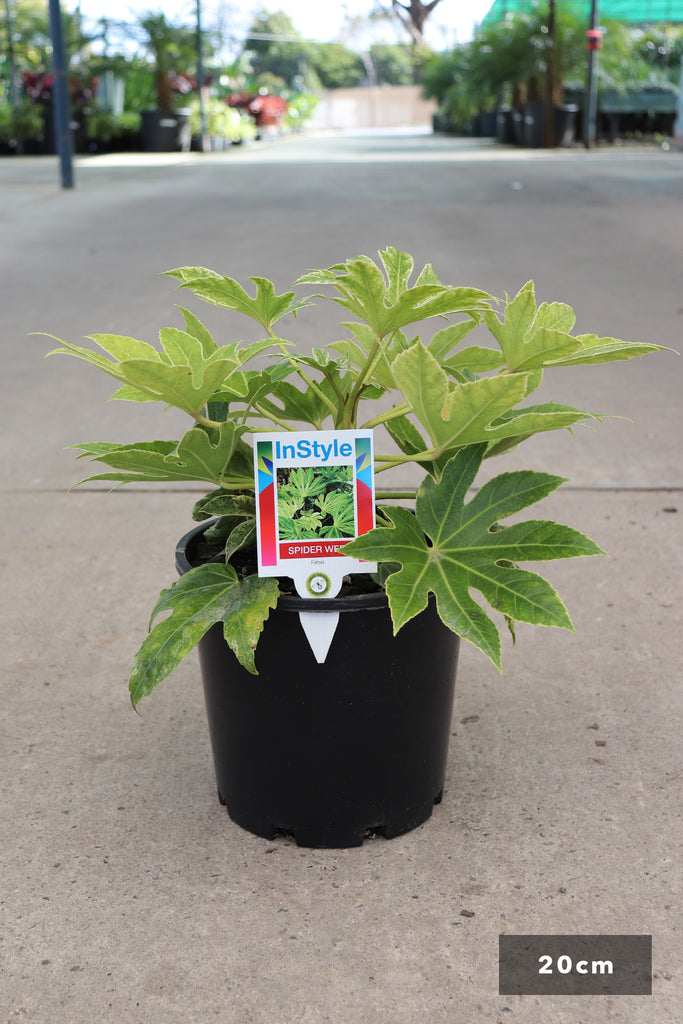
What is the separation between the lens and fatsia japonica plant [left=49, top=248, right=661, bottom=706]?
1.31 meters

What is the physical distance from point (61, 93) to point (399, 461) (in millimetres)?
9457

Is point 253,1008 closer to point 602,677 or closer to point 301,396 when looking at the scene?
point 301,396

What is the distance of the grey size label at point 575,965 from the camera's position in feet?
4.36

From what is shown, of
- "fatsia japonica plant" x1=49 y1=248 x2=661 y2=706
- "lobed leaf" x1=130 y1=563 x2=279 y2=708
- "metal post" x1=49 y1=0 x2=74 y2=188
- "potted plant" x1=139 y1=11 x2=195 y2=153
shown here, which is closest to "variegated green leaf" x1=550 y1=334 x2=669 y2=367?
"fatsia japonica plant" x1=49 y1=248 x2=661 y2=706

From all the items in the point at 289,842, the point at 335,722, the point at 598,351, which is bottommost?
the point at 289,842

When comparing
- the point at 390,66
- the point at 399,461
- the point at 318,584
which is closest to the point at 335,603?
the point at 318,584

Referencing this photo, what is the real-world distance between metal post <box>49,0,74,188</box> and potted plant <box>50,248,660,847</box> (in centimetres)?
881

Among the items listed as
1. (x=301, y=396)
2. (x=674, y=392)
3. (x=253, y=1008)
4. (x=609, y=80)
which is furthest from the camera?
(x=609, y=80)

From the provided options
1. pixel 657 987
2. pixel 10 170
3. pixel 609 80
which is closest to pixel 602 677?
pixel 657 987

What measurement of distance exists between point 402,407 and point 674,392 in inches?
115

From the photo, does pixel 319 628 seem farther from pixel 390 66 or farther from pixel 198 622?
pixel 390 66

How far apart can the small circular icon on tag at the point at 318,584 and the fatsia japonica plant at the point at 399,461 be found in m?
0.05

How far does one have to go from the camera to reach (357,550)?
1347 mm

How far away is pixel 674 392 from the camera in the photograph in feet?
13.5
